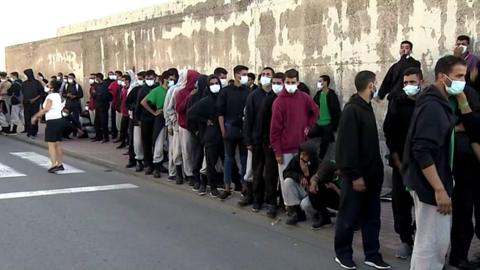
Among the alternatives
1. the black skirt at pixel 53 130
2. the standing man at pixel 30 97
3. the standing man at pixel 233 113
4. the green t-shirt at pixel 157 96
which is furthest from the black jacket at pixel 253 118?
the standing man at pixel 30 97

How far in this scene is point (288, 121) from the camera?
7227 mm

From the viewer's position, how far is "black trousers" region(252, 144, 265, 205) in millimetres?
7895

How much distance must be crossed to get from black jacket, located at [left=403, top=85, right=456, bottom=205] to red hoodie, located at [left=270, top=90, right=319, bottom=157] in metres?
2.71

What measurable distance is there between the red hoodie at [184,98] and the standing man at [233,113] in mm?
1064

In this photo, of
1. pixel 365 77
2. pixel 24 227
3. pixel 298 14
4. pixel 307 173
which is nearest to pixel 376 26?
pixel 298 14

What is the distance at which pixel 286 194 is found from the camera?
284 inches

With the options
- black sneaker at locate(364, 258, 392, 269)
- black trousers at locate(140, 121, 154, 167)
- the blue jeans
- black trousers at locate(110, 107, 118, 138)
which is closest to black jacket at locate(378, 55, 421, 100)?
the blue jeans

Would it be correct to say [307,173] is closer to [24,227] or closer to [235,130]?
[235,130]

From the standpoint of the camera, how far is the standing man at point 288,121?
7.18 meters

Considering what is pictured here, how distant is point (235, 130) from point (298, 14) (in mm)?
3335

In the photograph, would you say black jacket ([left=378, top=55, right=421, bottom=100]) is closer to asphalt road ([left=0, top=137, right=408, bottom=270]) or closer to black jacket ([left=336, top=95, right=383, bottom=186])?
asphalt road ([left=0, top=137, right=408, bottom=270])

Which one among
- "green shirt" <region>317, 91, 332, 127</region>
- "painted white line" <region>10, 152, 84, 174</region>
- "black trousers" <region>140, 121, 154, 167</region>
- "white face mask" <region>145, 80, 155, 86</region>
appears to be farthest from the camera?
"painted white line" <region>10, 152, 84, 174</region>

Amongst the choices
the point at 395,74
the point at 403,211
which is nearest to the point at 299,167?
the point at 403,211

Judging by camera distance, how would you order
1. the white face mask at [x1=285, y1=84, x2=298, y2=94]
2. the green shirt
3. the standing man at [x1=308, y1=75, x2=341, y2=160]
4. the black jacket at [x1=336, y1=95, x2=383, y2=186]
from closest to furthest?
the black jacket at [x1=336, y1=95, x2=383, y2=186]
the white face mask at [x1=285, y1=84, x2=298, y2=94]
the standing man at [x1=308, y1=75, x2=341, y2=160]
the green shirt
